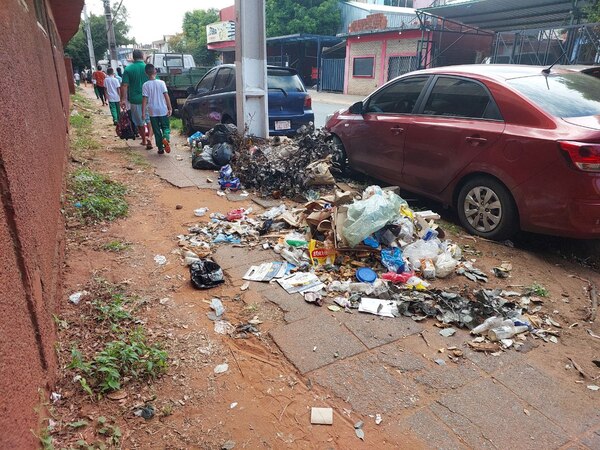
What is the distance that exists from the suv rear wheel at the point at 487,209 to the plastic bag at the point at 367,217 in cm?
111

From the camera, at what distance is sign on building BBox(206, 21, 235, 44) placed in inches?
1531

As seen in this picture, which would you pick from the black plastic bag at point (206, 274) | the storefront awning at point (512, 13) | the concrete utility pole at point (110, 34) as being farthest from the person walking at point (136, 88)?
the concrete utility pole at point (110, 34)

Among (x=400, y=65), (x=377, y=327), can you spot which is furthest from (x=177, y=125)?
(x=400, y=65)

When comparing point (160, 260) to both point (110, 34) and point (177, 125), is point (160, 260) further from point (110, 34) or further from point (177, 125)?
point (110, 34)

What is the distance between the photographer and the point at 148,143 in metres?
9.22

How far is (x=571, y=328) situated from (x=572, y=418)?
101 cm

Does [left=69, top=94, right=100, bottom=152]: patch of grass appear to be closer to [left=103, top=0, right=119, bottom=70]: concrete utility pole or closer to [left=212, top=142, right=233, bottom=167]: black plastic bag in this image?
[left=212, top=142, right=233, bottom=167]: black plastic bag

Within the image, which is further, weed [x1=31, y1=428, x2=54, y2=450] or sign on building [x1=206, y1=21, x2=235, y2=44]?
sign on building [x1=206, y1=21, x2=235, y2=44]

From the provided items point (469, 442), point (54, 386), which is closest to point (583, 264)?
point (469, 442)

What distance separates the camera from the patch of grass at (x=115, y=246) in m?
4.20

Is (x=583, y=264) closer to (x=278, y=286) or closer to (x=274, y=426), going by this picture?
(x=278, y=286)

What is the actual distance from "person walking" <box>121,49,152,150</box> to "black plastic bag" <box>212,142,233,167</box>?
6.85 feet

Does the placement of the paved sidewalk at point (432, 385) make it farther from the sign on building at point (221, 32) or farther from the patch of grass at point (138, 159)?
the sign on building at point (221, 32)

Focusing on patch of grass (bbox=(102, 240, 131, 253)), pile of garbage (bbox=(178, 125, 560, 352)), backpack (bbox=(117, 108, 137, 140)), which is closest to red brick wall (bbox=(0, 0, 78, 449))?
patch of grass (bbox=(102, 240, 131, 253))
